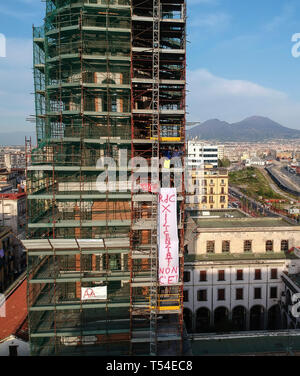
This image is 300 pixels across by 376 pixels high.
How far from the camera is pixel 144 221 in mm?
25812

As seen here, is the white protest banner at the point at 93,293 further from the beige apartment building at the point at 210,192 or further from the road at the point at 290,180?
the road at the point at 290,180

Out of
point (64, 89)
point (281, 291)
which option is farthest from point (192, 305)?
point (64, 89)

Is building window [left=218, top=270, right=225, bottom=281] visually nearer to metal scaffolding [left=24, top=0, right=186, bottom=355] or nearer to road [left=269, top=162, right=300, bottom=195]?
metal scaffolding [left=24, top=0, right=186, bottom=355]

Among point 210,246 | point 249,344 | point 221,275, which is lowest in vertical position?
point 249,344

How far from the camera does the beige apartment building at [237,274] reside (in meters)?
36.3

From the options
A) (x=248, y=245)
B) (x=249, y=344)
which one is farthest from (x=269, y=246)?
(x=249, y=344)

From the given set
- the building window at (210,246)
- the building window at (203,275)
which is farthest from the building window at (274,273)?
the building window at (203,275)

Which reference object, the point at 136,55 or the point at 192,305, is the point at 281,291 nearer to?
the point at 192,305

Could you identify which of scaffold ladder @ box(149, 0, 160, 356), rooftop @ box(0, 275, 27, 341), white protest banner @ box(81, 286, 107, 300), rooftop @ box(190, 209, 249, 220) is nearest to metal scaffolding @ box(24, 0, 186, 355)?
scaffold ladder @ box(149, 0, 160, 356)

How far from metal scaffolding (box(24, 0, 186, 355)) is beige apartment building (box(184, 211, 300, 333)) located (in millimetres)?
9297

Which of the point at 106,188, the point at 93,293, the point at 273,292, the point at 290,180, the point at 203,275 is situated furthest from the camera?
the point at 290,180

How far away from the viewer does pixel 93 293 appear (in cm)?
2508

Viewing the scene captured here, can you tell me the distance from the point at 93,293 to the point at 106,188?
8.81 meters

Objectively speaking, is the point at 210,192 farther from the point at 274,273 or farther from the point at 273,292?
the point at 273,292
